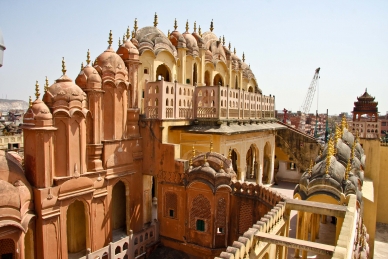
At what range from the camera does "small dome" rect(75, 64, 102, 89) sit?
13680mm

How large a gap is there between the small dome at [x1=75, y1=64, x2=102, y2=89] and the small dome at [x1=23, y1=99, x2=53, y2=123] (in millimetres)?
2422

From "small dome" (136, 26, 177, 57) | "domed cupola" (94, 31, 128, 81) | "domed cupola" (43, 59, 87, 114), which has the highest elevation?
"small dome" (136, 26, 177, 57)

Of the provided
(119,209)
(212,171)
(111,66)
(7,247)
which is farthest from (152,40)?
(7,247)

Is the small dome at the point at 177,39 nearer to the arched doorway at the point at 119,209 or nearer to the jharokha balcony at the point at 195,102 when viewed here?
the jharokha balcony at the point at 195,102

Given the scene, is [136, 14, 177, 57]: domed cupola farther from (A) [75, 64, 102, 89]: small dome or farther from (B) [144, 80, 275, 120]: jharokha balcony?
(A) [75, 64, 102, 89]: small dome

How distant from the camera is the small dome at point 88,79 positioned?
539 inches

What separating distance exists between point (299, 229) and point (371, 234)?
18.9ft

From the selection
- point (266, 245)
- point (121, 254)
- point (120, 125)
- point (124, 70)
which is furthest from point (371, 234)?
point (124, 70)

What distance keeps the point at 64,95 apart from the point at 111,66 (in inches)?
114

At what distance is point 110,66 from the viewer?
14.4 meters

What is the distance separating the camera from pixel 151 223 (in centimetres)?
1589

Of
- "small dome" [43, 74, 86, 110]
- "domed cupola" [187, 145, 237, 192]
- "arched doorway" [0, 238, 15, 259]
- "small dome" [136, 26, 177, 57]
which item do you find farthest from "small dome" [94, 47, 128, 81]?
"arched doorway" [0, 238, 15, 259]

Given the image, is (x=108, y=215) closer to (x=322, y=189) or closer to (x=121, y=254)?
(x=121, y=254)

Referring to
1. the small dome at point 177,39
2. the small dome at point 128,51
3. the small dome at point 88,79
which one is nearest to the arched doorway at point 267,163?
the small dome at point 177,39
